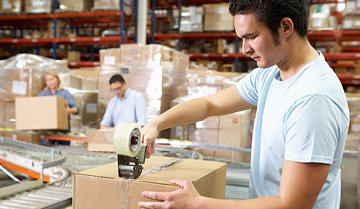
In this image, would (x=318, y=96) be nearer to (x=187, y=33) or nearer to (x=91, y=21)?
(x=187, y=33)

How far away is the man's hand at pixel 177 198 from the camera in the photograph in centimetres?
107

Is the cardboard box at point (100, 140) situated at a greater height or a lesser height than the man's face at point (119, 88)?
lesser

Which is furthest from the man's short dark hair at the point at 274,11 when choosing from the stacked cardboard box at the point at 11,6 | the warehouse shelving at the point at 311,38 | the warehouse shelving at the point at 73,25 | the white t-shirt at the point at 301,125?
the stacked cardboard box at the point at 11,6

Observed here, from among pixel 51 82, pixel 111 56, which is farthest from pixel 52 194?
pixel 111 56

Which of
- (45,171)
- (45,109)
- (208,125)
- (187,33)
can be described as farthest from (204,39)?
(45,171)

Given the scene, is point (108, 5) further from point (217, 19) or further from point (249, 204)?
point (249, 204)

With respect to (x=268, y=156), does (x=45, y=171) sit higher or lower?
lower

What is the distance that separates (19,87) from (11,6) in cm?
409

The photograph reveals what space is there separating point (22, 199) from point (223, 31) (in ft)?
21.2

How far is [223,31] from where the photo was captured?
7961mm

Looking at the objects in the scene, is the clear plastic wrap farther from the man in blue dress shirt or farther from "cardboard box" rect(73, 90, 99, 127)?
the man in blue dress shirt

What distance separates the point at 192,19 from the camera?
8102mm

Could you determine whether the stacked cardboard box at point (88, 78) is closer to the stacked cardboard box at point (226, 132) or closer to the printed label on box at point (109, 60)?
the printed label on box at point (109, 60)

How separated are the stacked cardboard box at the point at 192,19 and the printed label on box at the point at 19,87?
165 inches
